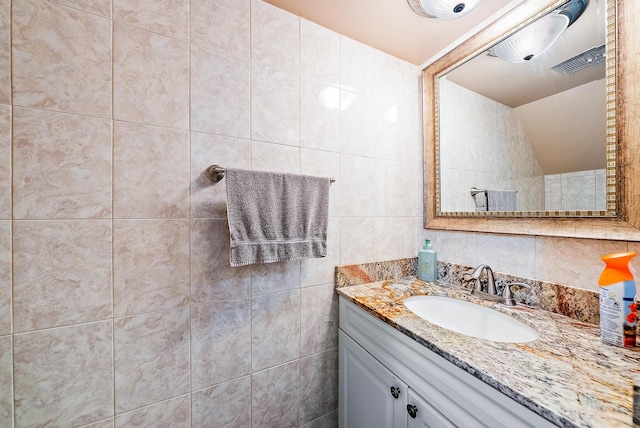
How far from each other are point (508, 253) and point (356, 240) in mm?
667

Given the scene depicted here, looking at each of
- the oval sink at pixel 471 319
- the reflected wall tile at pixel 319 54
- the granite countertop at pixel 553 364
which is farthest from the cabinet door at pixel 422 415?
the reflected wall tile at pixel 319 54

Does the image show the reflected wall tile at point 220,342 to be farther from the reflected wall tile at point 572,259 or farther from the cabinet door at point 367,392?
the reflected wall tile at point 572,259

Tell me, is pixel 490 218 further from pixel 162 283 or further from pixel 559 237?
pixel 162 283

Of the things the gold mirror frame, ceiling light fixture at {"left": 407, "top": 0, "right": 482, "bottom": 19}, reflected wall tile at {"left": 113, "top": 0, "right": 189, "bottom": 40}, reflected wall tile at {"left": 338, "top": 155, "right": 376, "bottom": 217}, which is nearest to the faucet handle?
the gold mirror frame

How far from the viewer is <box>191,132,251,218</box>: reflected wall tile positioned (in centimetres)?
92

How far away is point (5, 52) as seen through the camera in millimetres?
695

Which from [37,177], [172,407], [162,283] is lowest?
[172,407]

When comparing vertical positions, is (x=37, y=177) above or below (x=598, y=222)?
above

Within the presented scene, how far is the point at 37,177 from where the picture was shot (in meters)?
0.72

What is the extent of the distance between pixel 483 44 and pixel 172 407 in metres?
1.99

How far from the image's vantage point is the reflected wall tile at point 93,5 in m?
0.76

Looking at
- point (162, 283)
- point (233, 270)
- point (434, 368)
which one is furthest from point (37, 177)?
point (434, 368)

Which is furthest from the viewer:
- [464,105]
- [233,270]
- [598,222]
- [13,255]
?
[464,105]

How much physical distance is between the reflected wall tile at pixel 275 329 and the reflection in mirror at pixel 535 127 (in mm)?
962
